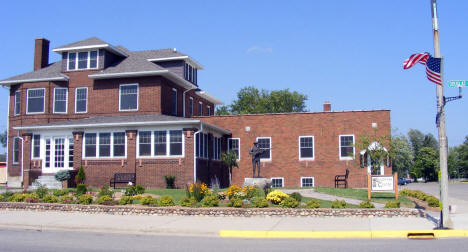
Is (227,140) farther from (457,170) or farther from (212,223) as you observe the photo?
(457,170)

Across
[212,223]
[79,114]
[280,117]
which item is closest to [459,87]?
[212,223]

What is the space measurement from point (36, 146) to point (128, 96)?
21.7ft

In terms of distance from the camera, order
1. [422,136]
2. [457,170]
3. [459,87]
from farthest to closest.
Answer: [422,136] < [457,170] < [459,87]

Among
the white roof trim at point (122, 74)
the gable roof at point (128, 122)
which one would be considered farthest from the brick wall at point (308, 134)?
the white roof trim at point (122, 74)

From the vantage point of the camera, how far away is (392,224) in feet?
46.4

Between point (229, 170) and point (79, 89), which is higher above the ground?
point (79, 89)

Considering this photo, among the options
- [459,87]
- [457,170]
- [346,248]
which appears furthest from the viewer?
[457,170]

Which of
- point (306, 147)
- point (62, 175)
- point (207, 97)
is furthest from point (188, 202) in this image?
point (207, 97)

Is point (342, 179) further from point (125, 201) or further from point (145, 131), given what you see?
point (125, 201)

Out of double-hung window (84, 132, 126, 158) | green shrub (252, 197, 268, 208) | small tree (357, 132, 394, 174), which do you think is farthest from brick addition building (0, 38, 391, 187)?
green shrub (252, 197, 268, 208)

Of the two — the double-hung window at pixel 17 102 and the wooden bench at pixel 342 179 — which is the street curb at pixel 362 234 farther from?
the double-hung window at pixel 17 102

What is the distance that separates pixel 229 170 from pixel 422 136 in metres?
86.7

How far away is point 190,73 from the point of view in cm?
3747

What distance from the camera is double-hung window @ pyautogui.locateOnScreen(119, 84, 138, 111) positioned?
30.8 m
